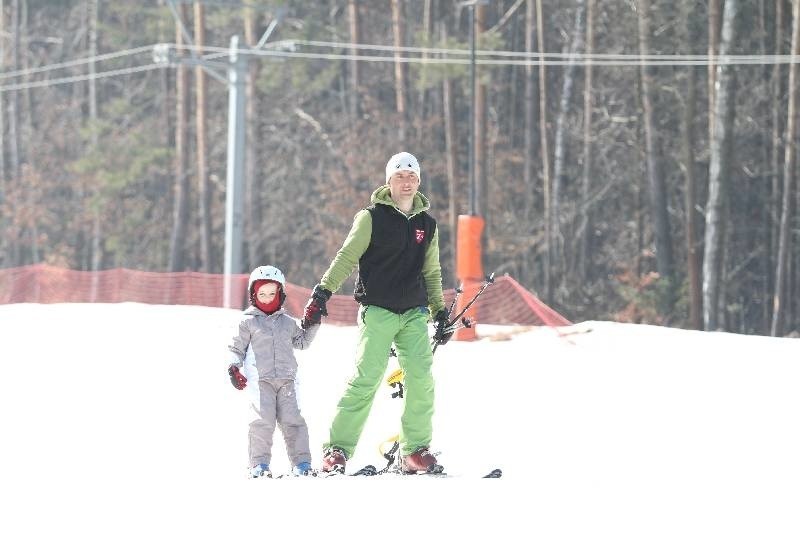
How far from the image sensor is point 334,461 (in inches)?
414

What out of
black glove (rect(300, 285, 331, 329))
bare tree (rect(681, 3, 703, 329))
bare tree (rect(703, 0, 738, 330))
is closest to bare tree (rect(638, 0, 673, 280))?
bare tree (rect(681, 3, 703, 329))

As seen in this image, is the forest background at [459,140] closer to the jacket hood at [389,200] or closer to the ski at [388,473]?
the jacket hood at [389,200]

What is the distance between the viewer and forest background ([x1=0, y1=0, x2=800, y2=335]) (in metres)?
41.6

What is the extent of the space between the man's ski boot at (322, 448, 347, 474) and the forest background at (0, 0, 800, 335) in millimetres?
20566

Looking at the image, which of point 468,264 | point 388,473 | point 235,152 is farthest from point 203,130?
point 388,473

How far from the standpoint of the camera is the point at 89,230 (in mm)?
65125

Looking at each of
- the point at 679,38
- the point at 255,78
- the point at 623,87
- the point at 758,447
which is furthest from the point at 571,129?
the point at 758,447

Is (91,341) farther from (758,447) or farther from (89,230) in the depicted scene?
(89,230)

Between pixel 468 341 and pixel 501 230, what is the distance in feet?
89.9

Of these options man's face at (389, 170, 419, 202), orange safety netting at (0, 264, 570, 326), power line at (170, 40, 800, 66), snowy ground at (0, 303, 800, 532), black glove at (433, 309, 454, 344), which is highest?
power line at (170, 40, 800, 66)

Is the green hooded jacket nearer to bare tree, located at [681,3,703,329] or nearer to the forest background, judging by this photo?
the forest background

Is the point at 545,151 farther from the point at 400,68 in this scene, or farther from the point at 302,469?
the point at 302,469

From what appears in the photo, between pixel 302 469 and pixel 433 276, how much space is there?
139cm

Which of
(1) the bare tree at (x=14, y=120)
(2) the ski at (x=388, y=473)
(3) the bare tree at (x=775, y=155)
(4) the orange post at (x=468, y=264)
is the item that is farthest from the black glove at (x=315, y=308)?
(1) the bare tree at (x=14, y=120)
